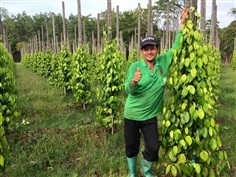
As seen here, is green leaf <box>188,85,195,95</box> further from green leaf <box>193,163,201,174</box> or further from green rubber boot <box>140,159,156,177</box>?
green rubber boot <box>140,159,156,177</box>

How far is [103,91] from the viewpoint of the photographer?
5.59 metres

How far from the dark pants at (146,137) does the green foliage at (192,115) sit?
152mm

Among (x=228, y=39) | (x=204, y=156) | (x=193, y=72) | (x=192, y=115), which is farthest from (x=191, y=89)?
(x=228, y=39)

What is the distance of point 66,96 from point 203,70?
23.1 feet

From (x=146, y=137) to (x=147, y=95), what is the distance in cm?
54

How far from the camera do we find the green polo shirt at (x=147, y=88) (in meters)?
3.04

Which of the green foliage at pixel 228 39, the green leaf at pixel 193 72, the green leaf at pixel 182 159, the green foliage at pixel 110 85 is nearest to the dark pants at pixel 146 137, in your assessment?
the green leaf at pixel 182 159

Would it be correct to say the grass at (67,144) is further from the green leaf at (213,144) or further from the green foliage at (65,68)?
the green foliage at (65,68)

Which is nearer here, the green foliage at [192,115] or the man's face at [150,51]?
the green foliage at [192,115]

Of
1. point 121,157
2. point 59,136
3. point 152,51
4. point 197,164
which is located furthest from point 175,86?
point 59,136

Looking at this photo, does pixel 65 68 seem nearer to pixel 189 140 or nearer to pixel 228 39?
pixel 189 140

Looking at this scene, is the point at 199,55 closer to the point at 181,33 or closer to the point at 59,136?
the point at 181,33

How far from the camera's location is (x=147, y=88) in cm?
305

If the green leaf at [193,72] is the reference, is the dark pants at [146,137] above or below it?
below
